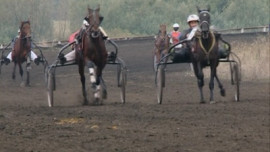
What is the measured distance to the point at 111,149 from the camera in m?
11.0

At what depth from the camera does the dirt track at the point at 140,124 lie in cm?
1144

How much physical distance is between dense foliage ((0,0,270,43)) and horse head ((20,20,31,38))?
1468 inches

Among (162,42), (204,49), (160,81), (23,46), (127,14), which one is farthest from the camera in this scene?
(127,14)

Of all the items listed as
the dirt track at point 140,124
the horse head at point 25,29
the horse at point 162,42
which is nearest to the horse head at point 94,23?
the dirt track at point 140,124

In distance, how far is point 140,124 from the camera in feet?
46.0

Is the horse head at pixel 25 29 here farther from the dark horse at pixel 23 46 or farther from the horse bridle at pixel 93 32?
the horse bridle at pixel 93 32

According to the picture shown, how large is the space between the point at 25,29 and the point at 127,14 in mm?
48329

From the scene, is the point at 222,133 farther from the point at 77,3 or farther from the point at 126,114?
the point at 77,3

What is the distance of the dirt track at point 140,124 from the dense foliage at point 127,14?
4262 centimetres

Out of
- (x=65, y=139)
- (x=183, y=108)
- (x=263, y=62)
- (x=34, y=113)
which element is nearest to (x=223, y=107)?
(x=183, y=108)

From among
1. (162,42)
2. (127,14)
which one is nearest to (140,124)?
(162,42)

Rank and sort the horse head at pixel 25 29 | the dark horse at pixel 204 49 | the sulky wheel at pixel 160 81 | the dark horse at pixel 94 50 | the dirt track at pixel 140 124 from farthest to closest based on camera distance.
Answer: the horse head at pixel 25 29
the sulky wheel at pixel 160 81
the dark horse at pixel 204 49
the dark horse at pixel 94 50
the dirt track at pixel 140 124

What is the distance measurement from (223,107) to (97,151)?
7242mm

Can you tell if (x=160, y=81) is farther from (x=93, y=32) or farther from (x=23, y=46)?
(x=23, y=46)
